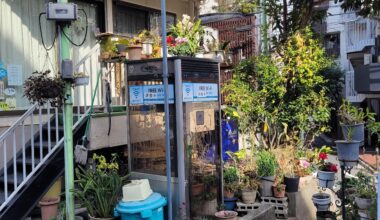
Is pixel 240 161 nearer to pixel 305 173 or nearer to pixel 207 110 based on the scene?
pixel 305 173

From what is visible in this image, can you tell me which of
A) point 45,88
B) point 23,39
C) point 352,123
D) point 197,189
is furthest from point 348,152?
point 23,39

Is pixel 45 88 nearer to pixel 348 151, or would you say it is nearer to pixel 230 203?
pixel 230 203

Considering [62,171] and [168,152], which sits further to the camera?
[62,171]

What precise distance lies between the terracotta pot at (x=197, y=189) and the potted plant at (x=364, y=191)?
6.72ft

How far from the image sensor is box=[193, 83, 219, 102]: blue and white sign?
529cm

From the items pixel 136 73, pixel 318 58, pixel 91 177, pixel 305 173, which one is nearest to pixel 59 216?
pixel 91 177

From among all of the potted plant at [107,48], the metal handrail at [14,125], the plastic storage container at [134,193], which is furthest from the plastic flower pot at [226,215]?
the potted plant at [107,48]

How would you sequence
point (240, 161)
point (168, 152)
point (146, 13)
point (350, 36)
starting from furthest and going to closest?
point (350, 36) < point (146, 13) < point (240, 161) < point (168, 152)

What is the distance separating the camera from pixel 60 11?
4.09m

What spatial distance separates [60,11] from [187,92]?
5.86 feet

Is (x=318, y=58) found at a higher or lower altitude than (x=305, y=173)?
higher

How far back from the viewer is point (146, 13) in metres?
9.50

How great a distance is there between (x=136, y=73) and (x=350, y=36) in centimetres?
2242

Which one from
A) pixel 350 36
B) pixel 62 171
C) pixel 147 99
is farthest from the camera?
pixel 350 36
